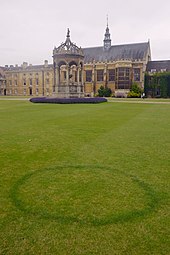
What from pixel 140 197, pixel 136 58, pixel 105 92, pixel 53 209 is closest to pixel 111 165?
pixel 140 197

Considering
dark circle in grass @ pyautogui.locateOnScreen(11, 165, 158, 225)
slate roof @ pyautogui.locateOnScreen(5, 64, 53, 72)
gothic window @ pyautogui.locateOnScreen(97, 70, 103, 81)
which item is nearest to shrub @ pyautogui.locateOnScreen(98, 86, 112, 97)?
gothic window @ pyautogui.locateOnScreen(97, 70, 103, 81)

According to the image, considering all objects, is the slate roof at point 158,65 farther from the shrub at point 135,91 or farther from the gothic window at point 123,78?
the shrub at point 135,91

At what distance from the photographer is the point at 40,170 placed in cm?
598

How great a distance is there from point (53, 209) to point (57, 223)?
1.43 ft

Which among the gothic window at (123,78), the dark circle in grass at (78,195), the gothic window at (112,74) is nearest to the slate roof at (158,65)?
the gothic window at (123,78)

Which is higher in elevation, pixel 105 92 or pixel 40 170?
pixel 105 92

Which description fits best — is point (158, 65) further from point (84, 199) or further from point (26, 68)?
point (84, 199)

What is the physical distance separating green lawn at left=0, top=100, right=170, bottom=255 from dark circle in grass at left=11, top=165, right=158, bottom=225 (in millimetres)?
16

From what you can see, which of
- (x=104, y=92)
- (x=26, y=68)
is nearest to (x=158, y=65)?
(x=104, y=92)

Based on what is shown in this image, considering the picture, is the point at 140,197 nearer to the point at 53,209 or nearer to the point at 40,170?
the point at 53,209

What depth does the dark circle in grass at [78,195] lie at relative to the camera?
3.86 meters

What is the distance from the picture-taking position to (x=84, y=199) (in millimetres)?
4418

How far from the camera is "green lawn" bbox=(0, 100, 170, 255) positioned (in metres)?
3.19

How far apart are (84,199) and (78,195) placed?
0.20 metres
